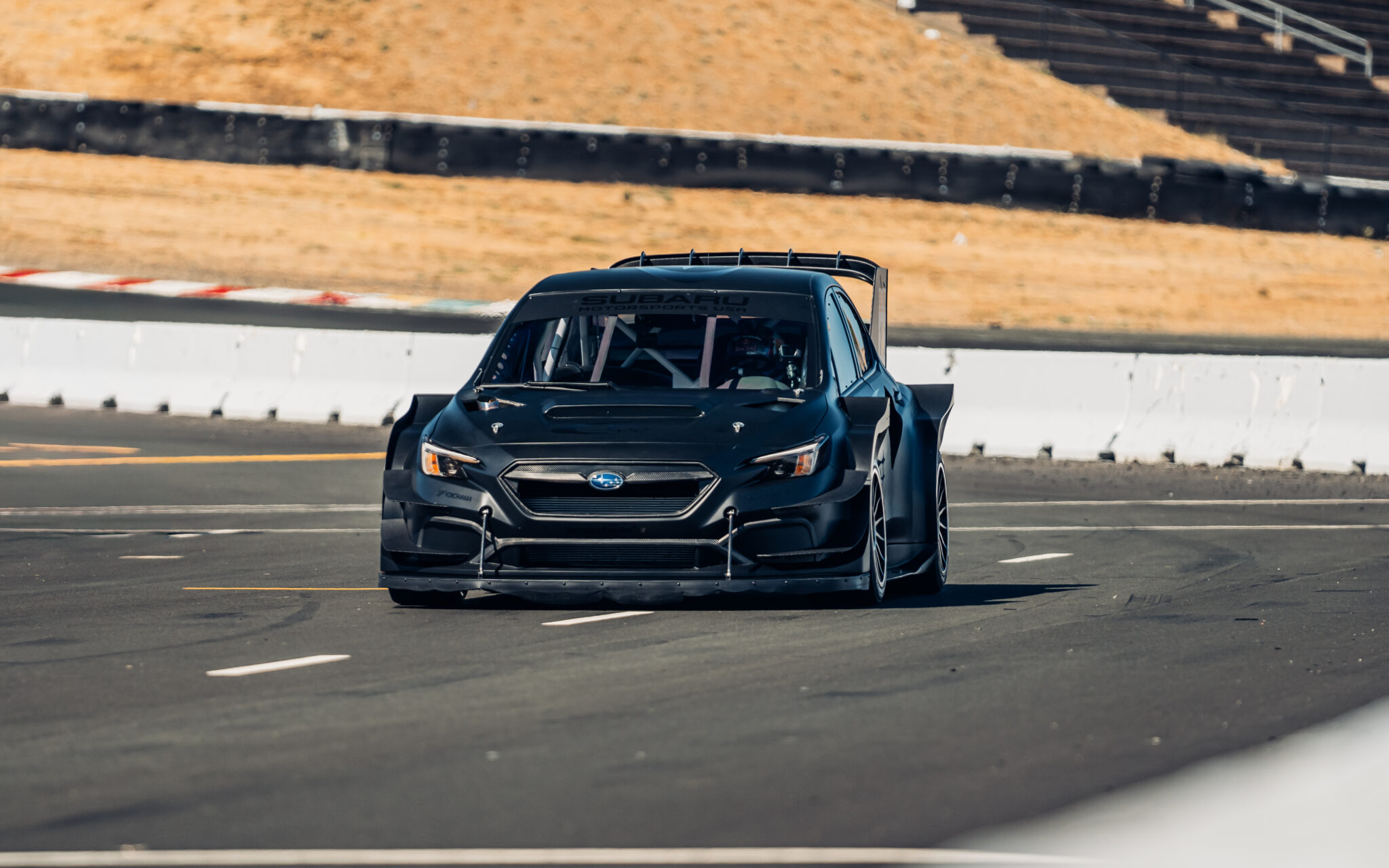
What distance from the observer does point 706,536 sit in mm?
9195

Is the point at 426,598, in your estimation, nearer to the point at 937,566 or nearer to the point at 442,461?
the point at 442,461

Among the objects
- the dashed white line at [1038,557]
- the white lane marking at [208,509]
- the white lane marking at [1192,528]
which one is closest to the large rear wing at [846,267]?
the dashed white line at [1038,557]

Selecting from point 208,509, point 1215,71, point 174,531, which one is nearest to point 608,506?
point 174,531

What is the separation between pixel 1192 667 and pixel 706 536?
6.82 ft

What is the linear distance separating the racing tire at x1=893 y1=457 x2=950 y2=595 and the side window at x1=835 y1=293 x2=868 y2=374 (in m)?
0.63

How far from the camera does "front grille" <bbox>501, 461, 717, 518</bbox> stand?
30.2 ft

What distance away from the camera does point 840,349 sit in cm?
1056

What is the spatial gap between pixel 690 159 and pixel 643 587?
997 inches

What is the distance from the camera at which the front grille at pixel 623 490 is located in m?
9.22

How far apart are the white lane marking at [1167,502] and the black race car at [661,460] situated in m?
5.37

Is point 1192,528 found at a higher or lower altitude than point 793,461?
lower

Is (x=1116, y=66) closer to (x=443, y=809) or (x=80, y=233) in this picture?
(x=80, y=233)

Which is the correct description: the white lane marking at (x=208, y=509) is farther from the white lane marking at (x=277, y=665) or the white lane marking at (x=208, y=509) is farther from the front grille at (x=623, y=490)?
the white lane marking at (x=277, y=665)

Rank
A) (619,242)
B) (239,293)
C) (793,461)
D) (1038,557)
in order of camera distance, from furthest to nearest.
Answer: (619,242)
(239,293)
(1038,557)
(793,461)
